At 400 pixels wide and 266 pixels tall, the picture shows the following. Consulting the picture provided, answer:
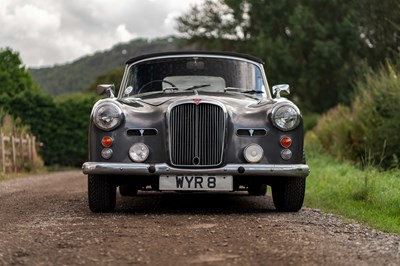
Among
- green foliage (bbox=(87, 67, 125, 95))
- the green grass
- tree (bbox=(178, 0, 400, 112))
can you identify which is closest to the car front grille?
the green grass

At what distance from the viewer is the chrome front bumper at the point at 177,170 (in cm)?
662

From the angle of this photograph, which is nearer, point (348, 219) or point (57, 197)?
point (348, 219)

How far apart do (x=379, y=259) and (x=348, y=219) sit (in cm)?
265

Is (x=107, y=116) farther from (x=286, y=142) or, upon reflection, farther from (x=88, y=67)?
(x=88, y=67)

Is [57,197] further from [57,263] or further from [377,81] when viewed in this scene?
[377,81]

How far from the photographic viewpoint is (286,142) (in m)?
6.84

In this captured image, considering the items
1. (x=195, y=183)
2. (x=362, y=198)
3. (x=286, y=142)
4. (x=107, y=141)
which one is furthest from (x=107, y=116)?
(x=362, y=198)

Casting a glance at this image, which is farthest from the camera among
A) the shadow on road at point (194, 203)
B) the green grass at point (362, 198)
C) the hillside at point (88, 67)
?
the hillside at point (88, 67)

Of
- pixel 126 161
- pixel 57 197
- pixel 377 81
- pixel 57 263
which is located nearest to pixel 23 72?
pixel 377 81

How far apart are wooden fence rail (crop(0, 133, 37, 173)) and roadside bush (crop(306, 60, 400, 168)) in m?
8.52

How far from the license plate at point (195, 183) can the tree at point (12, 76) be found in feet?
92.8

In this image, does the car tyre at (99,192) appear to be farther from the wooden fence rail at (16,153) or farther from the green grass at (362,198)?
the wooden fence rail at (16,153)

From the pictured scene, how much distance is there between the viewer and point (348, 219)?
693cm

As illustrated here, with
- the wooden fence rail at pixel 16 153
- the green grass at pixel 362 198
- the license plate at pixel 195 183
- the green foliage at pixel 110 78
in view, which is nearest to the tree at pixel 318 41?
the wooden fence rail at pixel 16 153
